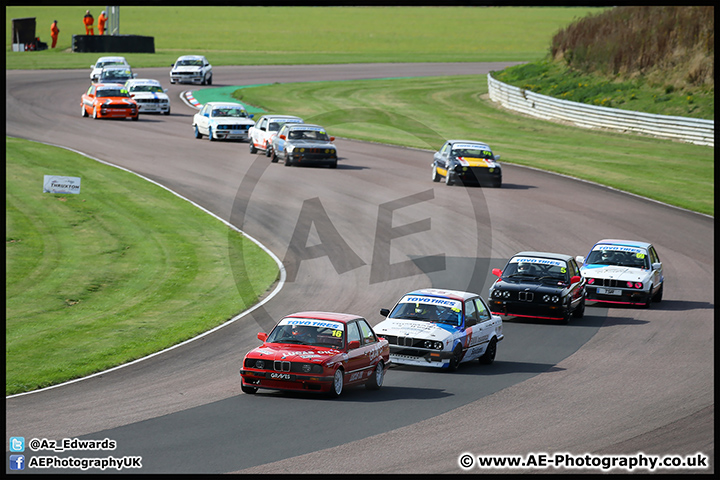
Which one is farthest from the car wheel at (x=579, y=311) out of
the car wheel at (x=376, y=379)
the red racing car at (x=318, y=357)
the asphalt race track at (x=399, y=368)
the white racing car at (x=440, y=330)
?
the car wheel at (x=376, y=379)

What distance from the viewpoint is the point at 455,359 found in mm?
17359

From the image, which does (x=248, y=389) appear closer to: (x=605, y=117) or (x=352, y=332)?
(x=352, y=332)

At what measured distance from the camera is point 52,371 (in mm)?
17078

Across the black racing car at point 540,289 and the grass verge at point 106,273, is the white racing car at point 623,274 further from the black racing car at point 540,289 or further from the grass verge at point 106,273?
the grass verge at point 106,273

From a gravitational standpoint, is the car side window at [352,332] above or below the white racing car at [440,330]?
above

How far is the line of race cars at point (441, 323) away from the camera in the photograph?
15.0 m

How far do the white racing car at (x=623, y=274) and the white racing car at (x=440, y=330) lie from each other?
653cm

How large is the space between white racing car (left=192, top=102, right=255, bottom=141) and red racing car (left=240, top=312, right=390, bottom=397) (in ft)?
97.0

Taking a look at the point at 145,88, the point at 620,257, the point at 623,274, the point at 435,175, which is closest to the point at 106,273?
the point at 623,274

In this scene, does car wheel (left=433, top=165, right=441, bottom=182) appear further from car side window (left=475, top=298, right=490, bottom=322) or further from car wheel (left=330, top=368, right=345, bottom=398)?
car wheel (left=330, top=368, right=345, bottom=398)

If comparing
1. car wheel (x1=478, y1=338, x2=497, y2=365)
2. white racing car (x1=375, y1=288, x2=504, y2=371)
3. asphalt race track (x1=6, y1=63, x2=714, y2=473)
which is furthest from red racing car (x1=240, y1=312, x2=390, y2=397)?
car wheel (x1=478, y1=338, x2=497, y2=365)

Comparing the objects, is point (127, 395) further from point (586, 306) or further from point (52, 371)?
point (586, 306)

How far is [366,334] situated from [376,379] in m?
0.83

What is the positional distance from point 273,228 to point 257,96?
30.6 metres
